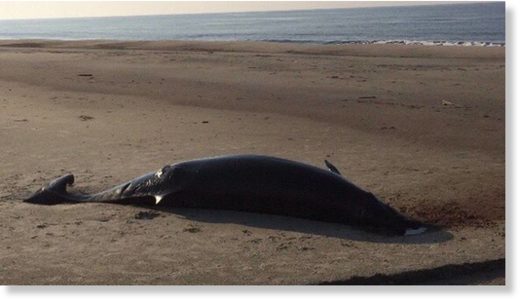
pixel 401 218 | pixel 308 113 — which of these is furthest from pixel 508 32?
pixel 308 113

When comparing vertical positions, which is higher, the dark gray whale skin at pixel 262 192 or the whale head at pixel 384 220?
the dark gray whale skin at pixel 262 192

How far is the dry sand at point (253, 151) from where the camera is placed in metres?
5.72

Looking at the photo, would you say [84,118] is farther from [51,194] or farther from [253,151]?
[51,194]

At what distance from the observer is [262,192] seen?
22.4 ft

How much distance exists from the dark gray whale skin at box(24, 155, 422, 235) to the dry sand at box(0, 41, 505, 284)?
11 cm

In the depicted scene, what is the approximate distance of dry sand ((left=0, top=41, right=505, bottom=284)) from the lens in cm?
572

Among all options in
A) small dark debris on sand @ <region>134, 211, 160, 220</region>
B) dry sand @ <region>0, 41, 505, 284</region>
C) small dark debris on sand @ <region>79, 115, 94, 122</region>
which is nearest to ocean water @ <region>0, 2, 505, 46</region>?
dry sand @ <region>0, 41, 505, 284</region>

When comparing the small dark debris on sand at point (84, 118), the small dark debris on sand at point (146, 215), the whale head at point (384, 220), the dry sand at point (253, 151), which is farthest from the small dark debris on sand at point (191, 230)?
the small dark debris on sand at point (84, 118)

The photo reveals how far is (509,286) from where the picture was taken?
17.6 feet

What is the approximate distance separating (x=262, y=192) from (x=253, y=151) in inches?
114

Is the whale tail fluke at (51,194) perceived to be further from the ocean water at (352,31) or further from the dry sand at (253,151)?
the ocean water at (352,31)

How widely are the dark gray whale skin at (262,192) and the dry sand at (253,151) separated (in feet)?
0.38

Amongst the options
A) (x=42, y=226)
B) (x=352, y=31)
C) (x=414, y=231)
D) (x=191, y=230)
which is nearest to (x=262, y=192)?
(x=191, y=230)

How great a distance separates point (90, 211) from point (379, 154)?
3.93m
